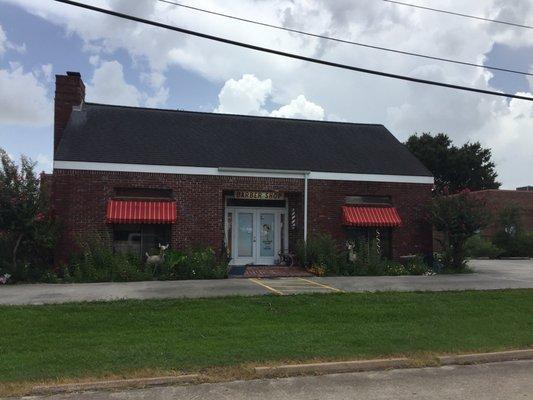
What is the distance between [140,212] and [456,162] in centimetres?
4138

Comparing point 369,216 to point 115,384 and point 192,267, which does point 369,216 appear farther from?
point 115,384

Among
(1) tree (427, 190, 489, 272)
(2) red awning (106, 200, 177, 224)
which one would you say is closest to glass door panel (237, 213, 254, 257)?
(2) red awning (106, 200, 177, 224)

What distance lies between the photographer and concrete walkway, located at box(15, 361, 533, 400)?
6285 millimetres

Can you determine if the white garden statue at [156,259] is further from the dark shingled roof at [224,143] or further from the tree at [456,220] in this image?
the tree at [456,220]

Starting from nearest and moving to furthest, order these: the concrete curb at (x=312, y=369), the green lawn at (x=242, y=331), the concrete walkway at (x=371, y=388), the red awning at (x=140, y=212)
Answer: the concrete walkway at (x=371, y=388)
the concrete curb at (x=312, y=369)
the green lawn at (x=242, y=331)
the red awning at (x=140, y=212)

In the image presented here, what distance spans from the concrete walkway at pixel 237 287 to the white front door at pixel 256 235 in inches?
163

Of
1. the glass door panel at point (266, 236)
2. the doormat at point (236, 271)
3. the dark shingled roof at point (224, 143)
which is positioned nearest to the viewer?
the doormat at point (236, 271)

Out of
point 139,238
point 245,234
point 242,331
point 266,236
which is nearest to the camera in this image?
point 242,331

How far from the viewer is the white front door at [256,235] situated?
20.4 metres

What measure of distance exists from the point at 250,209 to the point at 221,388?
14.0 meters

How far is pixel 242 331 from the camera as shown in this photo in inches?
365

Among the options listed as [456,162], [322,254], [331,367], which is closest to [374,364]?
[331,367]

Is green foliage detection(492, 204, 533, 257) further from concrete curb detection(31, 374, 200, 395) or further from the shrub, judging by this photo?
concrete curb detection(31, 374, 200, 395)

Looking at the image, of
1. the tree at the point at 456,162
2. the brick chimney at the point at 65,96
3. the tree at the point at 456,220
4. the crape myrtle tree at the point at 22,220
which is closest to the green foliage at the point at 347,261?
the tree at the point at 456,220
